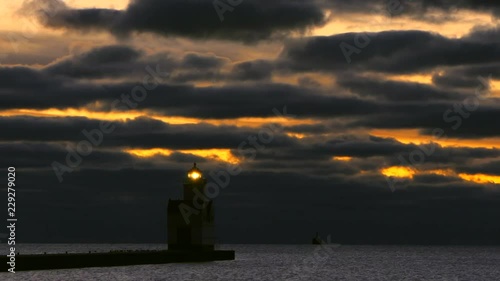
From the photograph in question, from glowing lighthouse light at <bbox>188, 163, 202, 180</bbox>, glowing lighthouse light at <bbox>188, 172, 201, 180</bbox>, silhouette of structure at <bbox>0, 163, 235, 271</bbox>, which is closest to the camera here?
silhouette of structure at <bbox>0, 163, 235, 271</bbox>

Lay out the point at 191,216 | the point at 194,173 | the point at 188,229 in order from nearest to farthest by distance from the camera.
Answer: the point at 191,216, the point at 194,173, the point at 188,229

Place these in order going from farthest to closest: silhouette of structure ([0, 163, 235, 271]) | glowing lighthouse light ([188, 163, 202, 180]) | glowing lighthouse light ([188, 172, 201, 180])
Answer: glowing lighthouse light ([188, 172, 201, 180]) < glowing lighthouse light ([188, 163, 202, 180]) < silhouette of structure ([0, 163, 235, 271])

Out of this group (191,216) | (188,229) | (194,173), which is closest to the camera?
(191,216)

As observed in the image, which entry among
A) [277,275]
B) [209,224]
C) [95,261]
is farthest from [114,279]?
[277,275]

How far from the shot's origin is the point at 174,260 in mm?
114250

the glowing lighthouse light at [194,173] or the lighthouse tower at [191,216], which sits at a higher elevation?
the glowing lighthouse light at [194,173]

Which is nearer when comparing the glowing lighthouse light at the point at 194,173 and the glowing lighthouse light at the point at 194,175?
the glowing lighthouse light at the point at 194,173

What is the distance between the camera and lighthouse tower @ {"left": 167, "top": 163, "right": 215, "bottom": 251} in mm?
112688

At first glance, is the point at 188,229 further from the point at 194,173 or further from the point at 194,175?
the point at 194,173

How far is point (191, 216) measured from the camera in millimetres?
112750

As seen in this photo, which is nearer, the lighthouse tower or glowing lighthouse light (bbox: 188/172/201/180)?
the lighthouse tower

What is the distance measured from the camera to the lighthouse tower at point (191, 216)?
11269 centimetres

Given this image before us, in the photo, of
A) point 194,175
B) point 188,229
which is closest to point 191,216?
point 188,229

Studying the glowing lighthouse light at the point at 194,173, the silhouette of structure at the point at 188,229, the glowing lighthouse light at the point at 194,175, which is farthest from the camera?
the glowing lighthouse light at the point at 194,175
